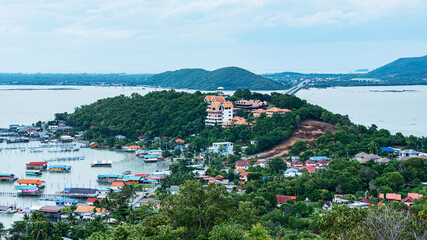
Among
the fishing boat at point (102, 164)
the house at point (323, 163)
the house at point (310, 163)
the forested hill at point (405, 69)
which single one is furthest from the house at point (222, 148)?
the forested hill at point (405, 69)

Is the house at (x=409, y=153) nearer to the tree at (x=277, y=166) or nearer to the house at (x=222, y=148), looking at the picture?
the tree at (x=277, y=166)

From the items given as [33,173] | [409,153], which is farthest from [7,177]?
[409,153]

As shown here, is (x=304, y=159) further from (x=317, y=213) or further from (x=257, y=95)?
(x=257, y=95)

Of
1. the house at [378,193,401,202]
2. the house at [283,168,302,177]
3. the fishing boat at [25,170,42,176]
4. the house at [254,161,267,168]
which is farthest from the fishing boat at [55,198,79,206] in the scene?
the house at [378,193,401,202]

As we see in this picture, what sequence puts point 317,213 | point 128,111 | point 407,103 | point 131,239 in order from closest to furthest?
point 131,239, point 317,213, point 128,111, point 407,103

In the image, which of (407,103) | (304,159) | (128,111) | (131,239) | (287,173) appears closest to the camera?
(131,239)

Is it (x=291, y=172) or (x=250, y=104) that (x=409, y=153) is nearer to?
(x=291, y=172)

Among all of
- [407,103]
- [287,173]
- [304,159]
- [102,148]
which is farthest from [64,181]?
[407,103]
